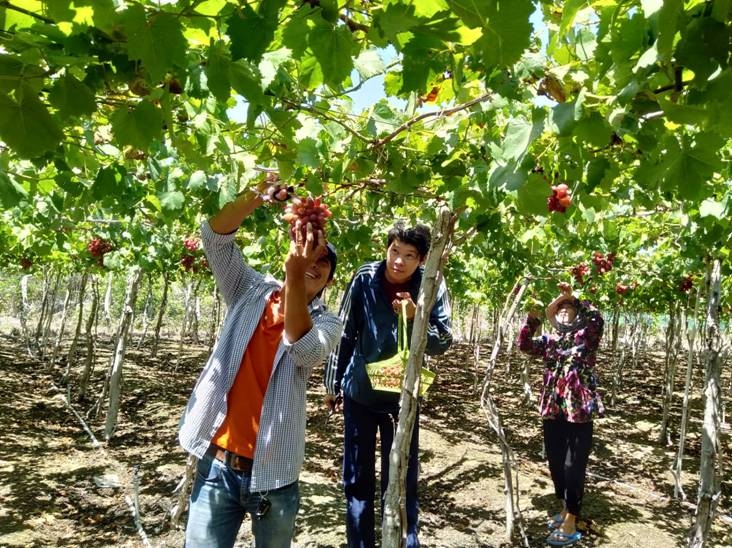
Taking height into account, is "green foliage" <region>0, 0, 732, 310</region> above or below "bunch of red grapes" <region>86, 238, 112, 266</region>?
below

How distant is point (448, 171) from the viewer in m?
1.94

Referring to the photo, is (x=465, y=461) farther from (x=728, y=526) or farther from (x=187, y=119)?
(x=187, y=119)

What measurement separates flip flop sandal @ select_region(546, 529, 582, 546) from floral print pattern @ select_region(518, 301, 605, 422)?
86cm

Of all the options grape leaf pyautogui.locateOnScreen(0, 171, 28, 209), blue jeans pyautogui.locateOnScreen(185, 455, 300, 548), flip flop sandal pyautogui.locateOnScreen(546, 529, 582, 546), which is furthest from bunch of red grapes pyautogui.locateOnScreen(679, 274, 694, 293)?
grape leaf pyautogui.locateOnScreen(0, 171, 28, 209)

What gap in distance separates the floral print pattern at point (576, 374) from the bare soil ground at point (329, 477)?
110cm

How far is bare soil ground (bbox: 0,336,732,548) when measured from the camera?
4059mm

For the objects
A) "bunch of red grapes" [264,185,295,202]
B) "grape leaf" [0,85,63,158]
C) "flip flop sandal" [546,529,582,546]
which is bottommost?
"flip flop sandal" [546,529,582,546]

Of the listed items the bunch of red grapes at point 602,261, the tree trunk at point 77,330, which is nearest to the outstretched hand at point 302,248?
the bunch of red grapes at point 602,261

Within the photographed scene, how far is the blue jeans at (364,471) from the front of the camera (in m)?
2.47

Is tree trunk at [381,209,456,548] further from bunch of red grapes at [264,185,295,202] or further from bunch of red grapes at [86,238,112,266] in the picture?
bunch of red grapes at [86,238,112,266]

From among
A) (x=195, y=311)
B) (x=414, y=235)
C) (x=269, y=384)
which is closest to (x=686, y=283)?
(x=414, y=235)

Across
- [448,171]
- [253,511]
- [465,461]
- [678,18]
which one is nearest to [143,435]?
[465,461]

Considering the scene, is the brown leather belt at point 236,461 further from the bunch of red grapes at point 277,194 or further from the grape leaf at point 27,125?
the grape leaf at point 27,125

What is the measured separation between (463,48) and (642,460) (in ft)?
24.3
